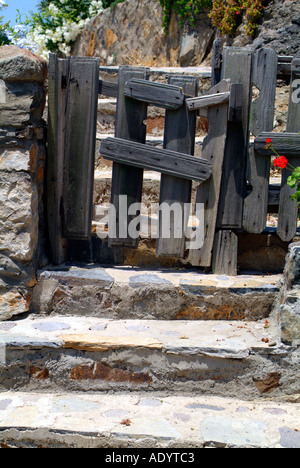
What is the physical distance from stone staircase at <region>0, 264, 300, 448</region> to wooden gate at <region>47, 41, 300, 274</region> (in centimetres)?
32

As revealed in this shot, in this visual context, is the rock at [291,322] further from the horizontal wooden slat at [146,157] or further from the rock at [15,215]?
the rock at [15,215]

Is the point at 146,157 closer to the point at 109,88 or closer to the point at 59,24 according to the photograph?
the point at 109,88

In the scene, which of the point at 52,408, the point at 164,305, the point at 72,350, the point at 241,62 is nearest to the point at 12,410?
the point at 52,408

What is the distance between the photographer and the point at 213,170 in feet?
11.2

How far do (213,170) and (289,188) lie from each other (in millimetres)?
511

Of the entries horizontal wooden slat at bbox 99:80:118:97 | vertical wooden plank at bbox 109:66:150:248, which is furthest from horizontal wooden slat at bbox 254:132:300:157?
horizontal wooden slat at bbox 99:80:118:97

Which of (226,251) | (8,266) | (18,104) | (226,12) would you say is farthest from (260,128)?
(226,12)

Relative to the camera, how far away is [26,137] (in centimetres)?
313

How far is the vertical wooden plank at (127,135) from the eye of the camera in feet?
11.0

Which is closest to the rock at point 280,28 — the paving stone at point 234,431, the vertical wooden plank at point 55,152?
the vertical wooden plank at point 55,152

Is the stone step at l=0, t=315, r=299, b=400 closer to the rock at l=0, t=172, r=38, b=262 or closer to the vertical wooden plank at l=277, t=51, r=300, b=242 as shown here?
the rock at l=0, t=172, r=38, b=262

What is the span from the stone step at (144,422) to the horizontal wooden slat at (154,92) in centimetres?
178

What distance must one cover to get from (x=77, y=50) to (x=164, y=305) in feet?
21.7

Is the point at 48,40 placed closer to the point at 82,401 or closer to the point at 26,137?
the point at 26,137
